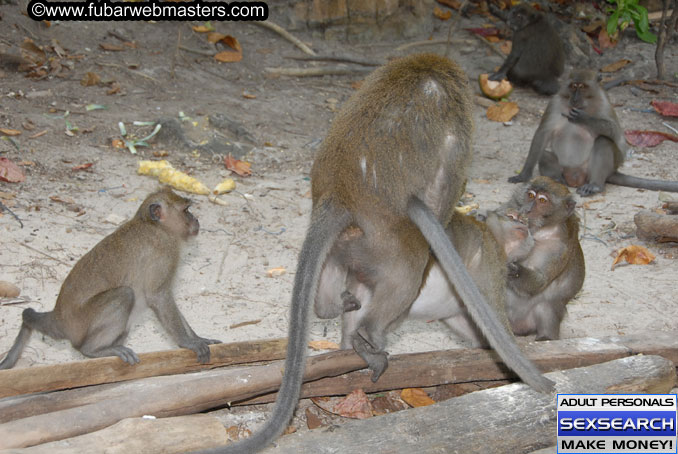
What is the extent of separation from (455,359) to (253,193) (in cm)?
354

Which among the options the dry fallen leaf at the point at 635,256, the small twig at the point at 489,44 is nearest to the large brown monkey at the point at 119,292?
the dry fallen leaf at the point at 635,256

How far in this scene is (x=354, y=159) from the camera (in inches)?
153

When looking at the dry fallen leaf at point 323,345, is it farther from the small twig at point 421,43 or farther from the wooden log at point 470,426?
the small twig at point 421,43

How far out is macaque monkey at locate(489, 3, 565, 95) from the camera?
11.2 metres

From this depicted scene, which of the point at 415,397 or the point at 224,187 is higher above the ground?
the point at 224,187

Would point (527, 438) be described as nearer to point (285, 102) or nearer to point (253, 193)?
point (253, 193)

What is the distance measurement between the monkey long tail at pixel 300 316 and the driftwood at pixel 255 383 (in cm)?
37

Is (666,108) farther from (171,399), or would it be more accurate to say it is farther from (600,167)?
(171,399)

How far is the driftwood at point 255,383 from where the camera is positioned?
330 centimetres

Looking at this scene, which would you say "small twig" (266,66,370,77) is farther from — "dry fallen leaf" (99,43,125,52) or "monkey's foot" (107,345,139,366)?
"monkey's foot" (107,345,139,366)

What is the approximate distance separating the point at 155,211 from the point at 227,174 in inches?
121

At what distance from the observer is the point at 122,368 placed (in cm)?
387

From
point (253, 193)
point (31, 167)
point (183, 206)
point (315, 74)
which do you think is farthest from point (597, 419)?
point (315, 74)

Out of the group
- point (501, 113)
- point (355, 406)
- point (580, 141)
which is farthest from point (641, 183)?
point (355, 406)
